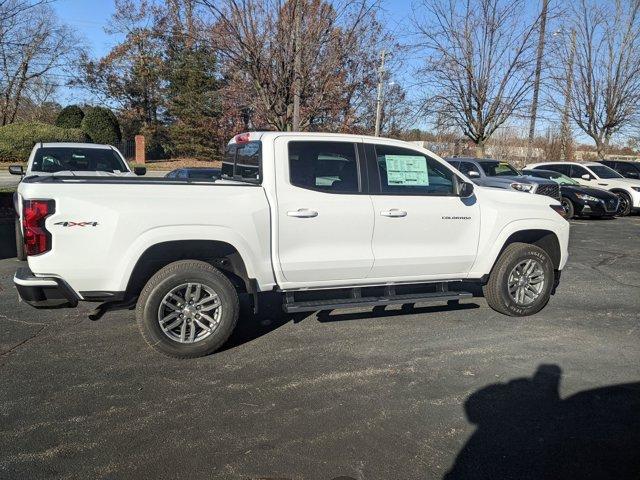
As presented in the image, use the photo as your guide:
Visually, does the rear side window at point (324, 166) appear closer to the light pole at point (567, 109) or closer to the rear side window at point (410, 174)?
the rear side window at point (410, 174)

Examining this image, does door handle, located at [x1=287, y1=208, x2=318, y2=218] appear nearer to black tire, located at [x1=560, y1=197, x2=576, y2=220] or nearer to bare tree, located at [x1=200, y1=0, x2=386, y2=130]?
bare tree, located at [x1=200, y1=0, x2=386, y2=130]

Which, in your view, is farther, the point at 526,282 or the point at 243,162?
the point at 526,282

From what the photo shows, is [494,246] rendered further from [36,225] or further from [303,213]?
[36,225]

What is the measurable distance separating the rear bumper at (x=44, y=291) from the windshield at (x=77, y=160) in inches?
224

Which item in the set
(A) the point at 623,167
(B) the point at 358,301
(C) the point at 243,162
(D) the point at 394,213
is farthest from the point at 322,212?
(A) the point at 623,167

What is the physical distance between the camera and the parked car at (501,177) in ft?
43.5

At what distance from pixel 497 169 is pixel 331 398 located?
12.5 m

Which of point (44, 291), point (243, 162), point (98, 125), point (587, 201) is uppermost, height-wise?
point (98, 125)

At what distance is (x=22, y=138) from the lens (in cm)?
2927

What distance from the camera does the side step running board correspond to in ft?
15.6

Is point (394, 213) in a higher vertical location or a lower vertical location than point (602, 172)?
lower

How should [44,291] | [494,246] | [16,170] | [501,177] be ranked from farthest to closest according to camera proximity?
1. [501,177]
2. [16,170]
3. [494,246]
4. [44,291]

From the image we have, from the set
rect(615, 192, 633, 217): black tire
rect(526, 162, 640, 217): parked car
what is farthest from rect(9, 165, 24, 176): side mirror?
rect(615, 192, 633, 217): black tire

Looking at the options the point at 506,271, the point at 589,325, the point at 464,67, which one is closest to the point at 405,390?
the point at 506,271
